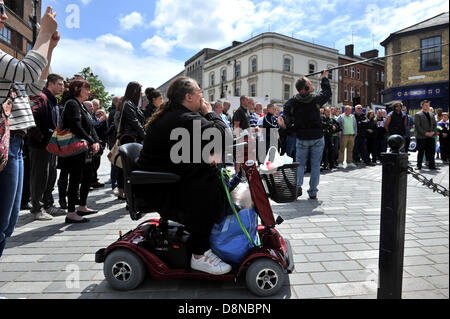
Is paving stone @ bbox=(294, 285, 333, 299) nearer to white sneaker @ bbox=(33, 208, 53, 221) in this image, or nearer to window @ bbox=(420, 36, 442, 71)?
white sneaker @ bbox=(33, 208, 53, 221)

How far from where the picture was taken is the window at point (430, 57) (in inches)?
967

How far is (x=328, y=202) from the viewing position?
5.58 m

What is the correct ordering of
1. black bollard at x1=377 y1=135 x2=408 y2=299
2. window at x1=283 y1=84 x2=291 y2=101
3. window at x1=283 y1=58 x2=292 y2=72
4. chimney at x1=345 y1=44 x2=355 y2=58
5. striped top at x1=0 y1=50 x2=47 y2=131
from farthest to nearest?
chimney at x1=345 y1=44 x2=355 y2=58
window at x1=283 y1=84 x2=291 y2=101
window at x1=283 y1=58 x2=292 y2=72
black bollard at x1=377 y1=135 x2=408 y2=299
striped top at x1=0 y1=50 x2=47 y2=131

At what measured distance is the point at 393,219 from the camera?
196 cm

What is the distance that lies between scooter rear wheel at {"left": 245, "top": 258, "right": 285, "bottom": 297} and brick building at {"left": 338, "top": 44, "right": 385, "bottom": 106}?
159 ft

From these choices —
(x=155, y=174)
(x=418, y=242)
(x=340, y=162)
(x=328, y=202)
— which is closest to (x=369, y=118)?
(x=340, y=162)

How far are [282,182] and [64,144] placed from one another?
3.15 meters

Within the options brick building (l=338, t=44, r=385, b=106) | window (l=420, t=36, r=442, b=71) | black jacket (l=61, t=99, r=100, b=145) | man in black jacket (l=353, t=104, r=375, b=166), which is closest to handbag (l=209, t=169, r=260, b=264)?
black jacket (l=61, t=99, r=100, b=145)

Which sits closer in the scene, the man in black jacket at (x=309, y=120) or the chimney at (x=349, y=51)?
the man in black jacket at (x=309, y=120)

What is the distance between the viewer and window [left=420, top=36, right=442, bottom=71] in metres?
24.6

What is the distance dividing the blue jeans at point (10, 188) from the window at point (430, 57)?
28.9 metres

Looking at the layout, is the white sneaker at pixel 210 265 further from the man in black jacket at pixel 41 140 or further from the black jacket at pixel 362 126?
the black jacket at pixel 362 126

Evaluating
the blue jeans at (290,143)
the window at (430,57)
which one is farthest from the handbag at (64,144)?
the window at (430,57)

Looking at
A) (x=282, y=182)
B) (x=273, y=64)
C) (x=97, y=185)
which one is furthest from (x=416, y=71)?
(x=282, y=182)
